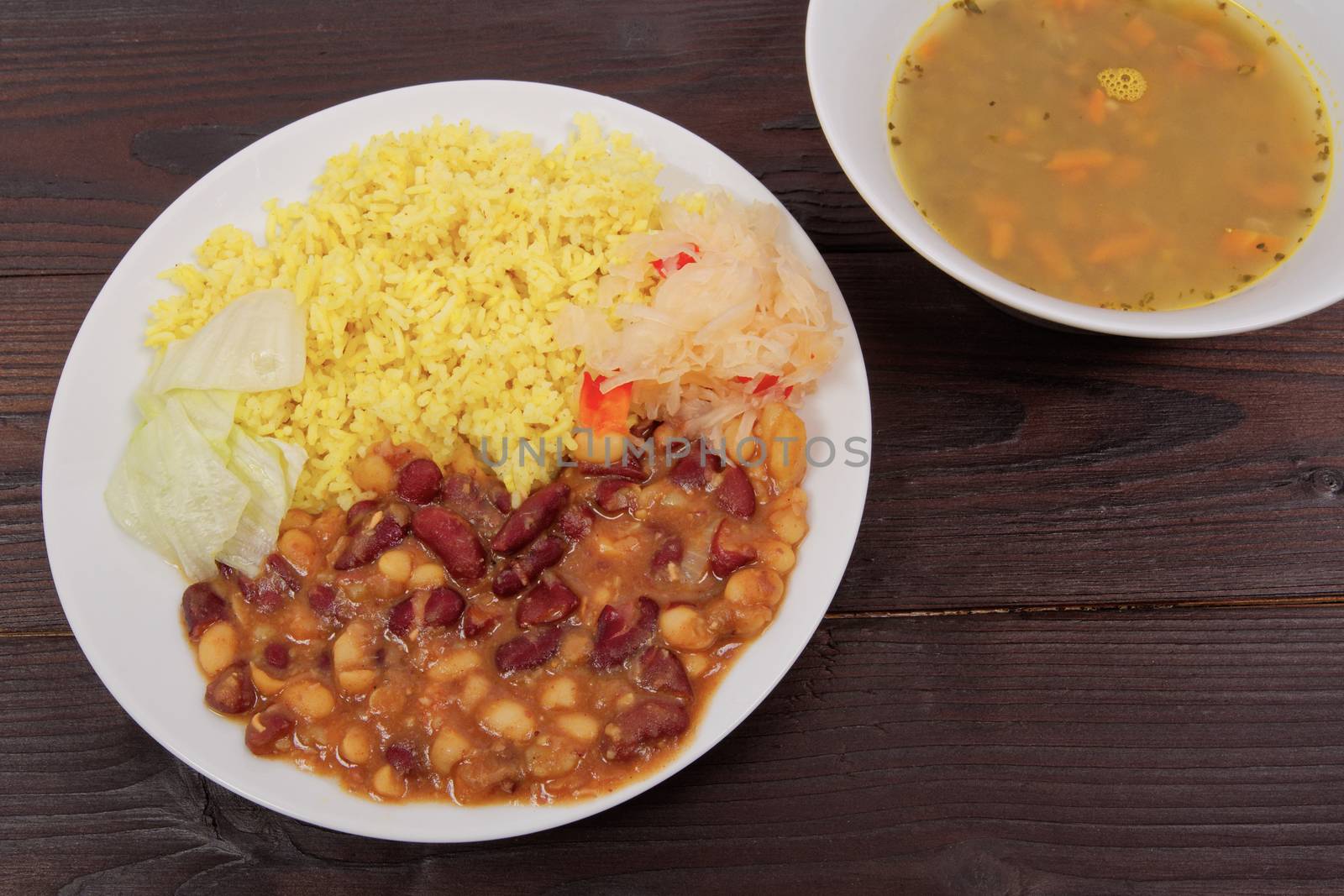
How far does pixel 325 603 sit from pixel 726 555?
1.06 meters

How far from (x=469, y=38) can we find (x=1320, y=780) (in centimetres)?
367

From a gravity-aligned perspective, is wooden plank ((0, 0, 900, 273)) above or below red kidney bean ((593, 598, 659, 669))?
above

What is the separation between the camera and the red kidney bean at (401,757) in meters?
2.43

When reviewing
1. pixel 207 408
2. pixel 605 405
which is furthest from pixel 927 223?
pixel 207 408

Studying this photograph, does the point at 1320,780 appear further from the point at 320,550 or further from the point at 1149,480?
the point at 320,550

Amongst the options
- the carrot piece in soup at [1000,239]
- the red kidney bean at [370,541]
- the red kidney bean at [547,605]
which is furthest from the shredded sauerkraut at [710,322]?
the red kidney bean at [370,541]

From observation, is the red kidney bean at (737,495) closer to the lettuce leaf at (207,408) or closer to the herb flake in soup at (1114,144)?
the herb flake in soup at (1114,144)

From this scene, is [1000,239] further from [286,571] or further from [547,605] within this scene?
[286,571]

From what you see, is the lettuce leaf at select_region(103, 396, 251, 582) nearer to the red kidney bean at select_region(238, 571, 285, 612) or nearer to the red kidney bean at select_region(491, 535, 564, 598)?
the red kidney bean at select_region(238, 571, 285, 612)

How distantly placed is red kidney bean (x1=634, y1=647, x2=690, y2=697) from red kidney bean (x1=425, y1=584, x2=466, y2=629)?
50 cm

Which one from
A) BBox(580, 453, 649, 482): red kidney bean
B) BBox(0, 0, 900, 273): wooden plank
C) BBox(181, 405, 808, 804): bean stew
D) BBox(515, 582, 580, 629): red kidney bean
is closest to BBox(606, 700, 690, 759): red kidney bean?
BBox(181, 405, 808, 804): bean stew

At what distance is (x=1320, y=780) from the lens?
2.75 metres

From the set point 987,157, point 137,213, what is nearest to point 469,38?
point 137,213

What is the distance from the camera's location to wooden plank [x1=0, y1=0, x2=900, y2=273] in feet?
11.2
